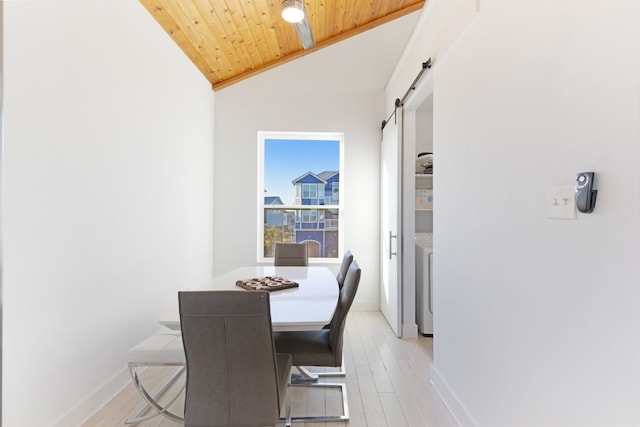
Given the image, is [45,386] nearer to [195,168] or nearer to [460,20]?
[195,168]

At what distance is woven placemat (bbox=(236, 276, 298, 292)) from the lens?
214 cm

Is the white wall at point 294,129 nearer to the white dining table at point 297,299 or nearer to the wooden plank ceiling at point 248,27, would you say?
the wooden plank ceiling at point 248,27

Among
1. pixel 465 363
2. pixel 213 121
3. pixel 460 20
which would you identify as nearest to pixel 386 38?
pixel 460 20

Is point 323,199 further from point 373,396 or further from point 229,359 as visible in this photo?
point 229,359

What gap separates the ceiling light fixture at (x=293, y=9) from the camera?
A: 2221 millimetres

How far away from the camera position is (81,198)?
75.1 inches

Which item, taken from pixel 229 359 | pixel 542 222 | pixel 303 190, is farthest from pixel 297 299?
pixel 303 190

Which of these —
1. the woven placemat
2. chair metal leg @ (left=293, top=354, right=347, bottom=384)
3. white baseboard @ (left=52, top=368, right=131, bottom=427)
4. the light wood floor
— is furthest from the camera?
chair metal leg @ (left=293, top=354, right=347, bottom=384)

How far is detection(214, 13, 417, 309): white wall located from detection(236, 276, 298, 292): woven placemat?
192cm

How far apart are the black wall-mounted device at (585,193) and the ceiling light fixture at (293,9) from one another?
1972 millimetres

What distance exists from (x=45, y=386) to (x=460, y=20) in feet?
9.65

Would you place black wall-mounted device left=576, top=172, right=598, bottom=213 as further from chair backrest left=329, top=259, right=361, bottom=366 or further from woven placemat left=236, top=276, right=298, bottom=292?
woven placemat left=236, top=276, right=298, bottom=292

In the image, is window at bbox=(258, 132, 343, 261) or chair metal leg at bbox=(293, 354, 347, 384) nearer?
chair metal leg at bbox=(293, 354, 347, 384)

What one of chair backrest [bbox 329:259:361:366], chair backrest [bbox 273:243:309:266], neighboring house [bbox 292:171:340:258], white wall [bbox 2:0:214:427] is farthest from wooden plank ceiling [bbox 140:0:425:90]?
chair backrest [bbox 329:259:361:366]
